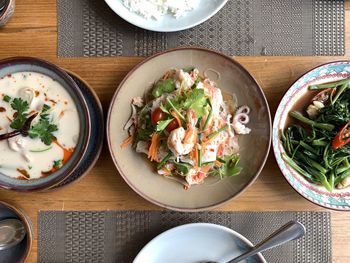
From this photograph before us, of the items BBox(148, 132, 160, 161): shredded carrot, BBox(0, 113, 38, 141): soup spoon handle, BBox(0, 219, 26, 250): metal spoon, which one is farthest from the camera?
BBox(0, 219, 26, 250): metal spoon

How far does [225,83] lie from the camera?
1661 mm

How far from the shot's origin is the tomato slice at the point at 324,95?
1640mm

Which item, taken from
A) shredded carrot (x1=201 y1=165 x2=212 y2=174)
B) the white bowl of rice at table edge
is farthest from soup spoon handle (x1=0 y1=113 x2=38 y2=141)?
shredded carrot (x1=201 y1=165 x2=212 y2=174)

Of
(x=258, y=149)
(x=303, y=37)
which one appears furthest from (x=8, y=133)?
(x=303, y=37)

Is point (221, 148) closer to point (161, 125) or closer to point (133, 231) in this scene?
point (161, 125)

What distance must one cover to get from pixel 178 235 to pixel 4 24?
107cm

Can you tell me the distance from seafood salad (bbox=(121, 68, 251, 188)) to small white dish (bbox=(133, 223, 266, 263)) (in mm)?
181

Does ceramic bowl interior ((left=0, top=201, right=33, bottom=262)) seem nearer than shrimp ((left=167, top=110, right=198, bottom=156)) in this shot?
No

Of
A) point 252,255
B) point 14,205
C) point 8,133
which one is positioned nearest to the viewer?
point 8,133

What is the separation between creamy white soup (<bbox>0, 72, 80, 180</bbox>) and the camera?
4.88 feet

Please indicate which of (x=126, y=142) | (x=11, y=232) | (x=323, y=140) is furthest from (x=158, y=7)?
(x=11, y=232)

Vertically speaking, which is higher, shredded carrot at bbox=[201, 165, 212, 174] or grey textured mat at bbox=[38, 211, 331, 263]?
shredded carrot at bbox=[201, 165, 212, 174]

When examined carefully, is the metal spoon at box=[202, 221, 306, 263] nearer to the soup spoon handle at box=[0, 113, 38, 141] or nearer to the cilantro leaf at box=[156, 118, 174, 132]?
the cilantro leaf at box=[156, 118, 174, 132]

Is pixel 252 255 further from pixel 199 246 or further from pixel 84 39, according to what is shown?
pixel 84 39
